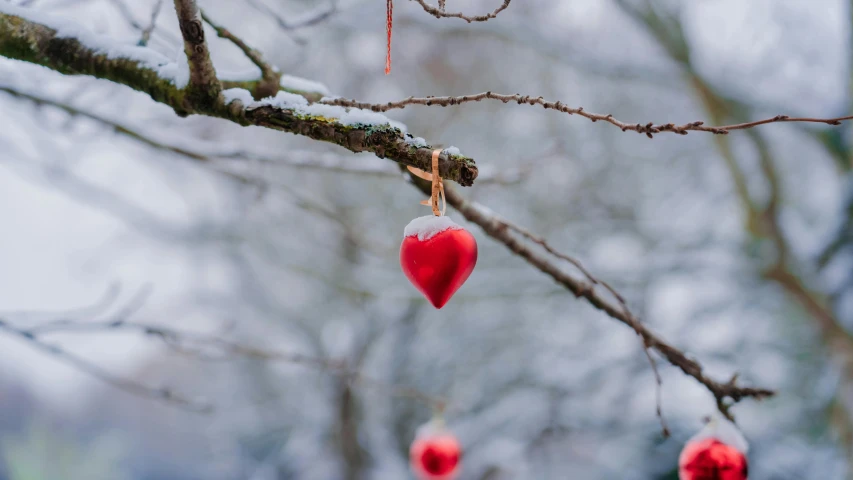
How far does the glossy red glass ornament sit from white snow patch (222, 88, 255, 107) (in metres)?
1.23

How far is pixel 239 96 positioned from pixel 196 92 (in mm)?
63

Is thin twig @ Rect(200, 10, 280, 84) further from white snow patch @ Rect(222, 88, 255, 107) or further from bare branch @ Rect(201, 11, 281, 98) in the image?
Result: white snow patch @ Rect(222, 88, 255, 107)

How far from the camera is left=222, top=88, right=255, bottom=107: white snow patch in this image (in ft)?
2.17

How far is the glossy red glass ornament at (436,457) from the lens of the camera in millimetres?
1527

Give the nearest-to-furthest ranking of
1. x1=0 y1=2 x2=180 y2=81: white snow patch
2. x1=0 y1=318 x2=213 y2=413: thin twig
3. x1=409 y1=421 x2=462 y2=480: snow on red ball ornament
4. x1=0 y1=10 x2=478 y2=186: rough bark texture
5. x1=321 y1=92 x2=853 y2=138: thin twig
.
→ x1=321 y1=92 x2=853 y2=138: thin twig, x1=0 y1=10 x2=478 y2=186: rough bark texture, x1=0 y1=2 x2=180 y2=81: white snow patch, x1=0 y1=318 x2=213 y2=413: thin twig, x1=409 y1=421 x2=462 y2=480: snow on red ball ornament

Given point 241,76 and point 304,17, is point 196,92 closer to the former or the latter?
point 241,76

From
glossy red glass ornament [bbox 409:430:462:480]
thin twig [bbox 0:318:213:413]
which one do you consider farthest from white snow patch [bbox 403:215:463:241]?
glossy red glass ornament [bbox 409:430:462:480]

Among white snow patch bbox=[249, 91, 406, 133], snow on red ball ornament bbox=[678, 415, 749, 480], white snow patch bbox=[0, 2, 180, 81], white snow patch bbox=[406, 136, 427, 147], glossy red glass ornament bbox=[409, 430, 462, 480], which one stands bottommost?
snow on red ball ornament bbox=[678, 415, 749, 480]

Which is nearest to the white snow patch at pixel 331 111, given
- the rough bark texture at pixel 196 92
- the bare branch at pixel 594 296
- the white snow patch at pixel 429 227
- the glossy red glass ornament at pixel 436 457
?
the rough bark texture at pixel 196 92

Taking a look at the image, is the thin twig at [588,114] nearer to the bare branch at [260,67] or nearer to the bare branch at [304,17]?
the bare branch at [260,67]

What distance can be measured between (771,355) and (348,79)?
3.42 m

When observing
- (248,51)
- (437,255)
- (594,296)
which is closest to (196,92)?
(248,51)

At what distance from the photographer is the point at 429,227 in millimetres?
662

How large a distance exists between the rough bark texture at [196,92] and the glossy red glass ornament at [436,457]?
1197mm
